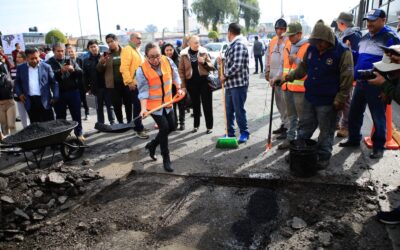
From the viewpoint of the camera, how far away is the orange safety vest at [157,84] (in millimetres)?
4586

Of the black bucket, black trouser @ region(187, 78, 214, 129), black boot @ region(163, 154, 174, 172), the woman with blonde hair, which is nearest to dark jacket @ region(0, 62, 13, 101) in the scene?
the woman with blonde hair

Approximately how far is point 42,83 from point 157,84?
2.39 meters

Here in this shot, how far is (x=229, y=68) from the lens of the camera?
5625mm

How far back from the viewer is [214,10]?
5369 centimetres

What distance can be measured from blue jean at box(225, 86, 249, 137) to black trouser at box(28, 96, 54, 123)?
3331 millimetres

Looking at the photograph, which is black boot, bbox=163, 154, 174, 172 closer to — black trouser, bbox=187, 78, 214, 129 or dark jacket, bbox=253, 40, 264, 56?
black trouser, bbox=187, 78, 214, 129

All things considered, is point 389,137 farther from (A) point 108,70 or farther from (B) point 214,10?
(B) point 214,10

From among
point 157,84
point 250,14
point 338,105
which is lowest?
point 338,105

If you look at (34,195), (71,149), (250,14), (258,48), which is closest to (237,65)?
(71,149)

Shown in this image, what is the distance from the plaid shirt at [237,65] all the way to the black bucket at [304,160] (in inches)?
70.5

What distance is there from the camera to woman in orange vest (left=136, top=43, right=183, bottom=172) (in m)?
4.56

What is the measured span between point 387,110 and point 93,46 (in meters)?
5.74

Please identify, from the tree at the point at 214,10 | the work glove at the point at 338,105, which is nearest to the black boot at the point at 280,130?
the work glove at the point at 338,105

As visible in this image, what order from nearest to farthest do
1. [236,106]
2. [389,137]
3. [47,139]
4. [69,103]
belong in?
1. [47,139]
2. [389,137]
3. [236,106]
4. [69,103]
